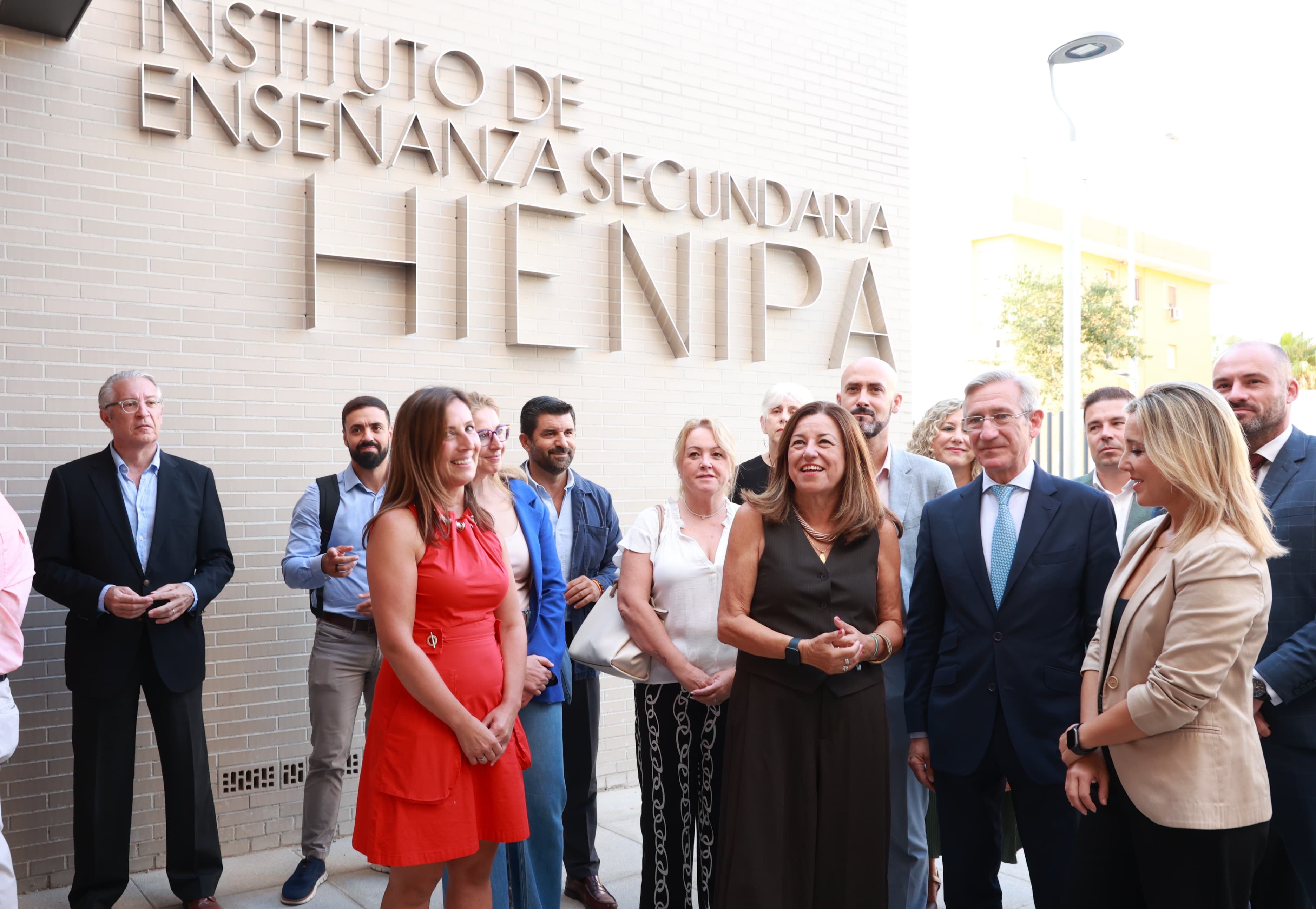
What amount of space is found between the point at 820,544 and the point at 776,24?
4.74 metres

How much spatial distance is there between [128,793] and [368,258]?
267 centimetres

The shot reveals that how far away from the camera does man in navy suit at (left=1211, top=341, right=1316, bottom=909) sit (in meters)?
2.76

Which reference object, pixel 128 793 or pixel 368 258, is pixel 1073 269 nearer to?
pixel 368 258

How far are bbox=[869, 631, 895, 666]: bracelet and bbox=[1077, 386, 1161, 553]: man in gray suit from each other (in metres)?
1.57

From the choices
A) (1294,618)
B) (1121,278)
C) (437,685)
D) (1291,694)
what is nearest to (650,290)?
(437,685)

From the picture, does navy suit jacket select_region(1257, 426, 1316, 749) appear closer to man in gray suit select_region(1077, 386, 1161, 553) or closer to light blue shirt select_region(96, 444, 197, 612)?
man in gray suit select_region(1077, 386, 1161, 553)

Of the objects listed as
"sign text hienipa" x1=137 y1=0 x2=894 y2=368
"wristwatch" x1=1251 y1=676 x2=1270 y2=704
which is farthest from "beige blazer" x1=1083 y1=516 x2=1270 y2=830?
"sign text hienipa" x1=137 y1=0 x2=894 y2=368

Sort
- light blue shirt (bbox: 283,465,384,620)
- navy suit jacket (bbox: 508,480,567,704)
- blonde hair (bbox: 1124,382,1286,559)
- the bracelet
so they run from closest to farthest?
blonde hair (bbox: 1124,382,1286,559)
the bracelet
navy suit jacket (bbox: 508,480,567,704)
light blue shirt (bbox: 283,465,384,620)

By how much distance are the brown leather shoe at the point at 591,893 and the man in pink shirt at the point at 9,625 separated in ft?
3.44

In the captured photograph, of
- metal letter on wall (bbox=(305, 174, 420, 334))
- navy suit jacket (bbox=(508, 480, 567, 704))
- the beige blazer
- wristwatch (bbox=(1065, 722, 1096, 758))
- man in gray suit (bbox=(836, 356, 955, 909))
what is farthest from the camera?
metal letter on wall (bbox=(305, 174, 420, 334))

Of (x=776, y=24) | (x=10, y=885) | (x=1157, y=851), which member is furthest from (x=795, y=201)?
(x=10, y=885)

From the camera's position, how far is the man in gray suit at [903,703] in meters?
3.55

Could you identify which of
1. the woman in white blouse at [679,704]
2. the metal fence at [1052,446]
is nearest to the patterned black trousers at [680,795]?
the woman in white blouse at [679,704]

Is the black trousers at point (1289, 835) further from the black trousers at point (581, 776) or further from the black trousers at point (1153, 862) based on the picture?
the black trousers at point (581, 776)
